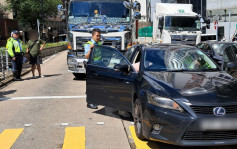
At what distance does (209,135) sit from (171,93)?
2.50ft

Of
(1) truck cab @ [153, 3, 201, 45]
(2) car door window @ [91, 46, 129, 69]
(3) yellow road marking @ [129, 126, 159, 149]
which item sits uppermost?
(1) truck cab @ [153, 3, 201, 45]

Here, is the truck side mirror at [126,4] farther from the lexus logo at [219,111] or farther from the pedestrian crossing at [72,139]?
the lexus logo at [219,111]

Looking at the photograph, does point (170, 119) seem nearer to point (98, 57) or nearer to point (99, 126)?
point (99, 126)

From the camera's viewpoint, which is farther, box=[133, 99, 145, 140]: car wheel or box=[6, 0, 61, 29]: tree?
box=[6, 0, 61, 29]: tree

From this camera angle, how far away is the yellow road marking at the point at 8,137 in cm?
570

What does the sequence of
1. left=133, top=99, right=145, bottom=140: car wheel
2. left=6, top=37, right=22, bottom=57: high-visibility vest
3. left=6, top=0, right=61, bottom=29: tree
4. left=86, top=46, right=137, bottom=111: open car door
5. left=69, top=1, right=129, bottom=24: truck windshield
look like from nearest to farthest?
left=133, top=99, right=145, bottom=140: car wheel
left=86, top=46, right=137, bottom=111: open car door
left=69, top=1, right=129, bottom=24: truck windshield
left=6, top=37, right=22, bottom=57: high-visibility vest
left=6, top=0, right=61, bottom=29: tree

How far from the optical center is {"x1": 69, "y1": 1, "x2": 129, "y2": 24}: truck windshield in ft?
42.3

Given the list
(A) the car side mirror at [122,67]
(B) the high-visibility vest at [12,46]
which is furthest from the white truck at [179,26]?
(A) the car side mirror at [122,67]

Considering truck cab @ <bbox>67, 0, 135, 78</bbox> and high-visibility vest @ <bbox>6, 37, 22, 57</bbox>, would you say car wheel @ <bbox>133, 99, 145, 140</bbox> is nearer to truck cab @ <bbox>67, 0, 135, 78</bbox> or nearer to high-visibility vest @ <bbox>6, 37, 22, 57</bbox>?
truck cab @ <bbox>67, 0, 135, 78</bbox>

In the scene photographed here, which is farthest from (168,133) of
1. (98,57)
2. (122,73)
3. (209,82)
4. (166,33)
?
(166,33)

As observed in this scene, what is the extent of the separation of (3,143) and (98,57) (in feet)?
8.84

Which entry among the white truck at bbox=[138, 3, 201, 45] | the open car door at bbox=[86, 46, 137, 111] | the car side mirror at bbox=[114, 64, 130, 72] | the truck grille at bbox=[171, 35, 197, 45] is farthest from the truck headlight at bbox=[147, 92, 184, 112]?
the truck grille at bbox=[171, 35, 197, 45]

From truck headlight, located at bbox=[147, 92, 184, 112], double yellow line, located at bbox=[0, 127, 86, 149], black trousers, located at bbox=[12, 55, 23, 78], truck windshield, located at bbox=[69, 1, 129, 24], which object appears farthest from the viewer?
black trousers, located at bbox=[12, 55, 23, 78]

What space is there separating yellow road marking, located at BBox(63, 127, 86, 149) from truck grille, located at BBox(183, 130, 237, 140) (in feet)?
5.74
